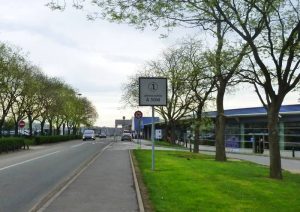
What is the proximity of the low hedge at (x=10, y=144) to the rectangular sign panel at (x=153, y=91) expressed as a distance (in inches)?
965

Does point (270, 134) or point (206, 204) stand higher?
point (270, 134)

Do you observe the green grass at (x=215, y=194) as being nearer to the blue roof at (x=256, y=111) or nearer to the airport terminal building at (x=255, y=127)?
the airport terminal building at (x=255, y=127)

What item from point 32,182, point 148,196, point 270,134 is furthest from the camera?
point 270,134

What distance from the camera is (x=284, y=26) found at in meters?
20.7

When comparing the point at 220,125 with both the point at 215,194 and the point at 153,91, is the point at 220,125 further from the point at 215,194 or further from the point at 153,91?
the point at 215,194

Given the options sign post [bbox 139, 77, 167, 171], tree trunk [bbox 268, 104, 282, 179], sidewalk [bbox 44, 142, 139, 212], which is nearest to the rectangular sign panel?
sign post [bbox 139, 77, 167, 171]

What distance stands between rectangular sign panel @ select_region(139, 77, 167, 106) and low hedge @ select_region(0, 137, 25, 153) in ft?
80.4

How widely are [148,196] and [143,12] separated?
7034mm

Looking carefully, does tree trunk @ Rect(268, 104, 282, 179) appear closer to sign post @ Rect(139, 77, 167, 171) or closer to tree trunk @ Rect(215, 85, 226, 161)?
sign post @ Rect(139, 77, 167, 171)

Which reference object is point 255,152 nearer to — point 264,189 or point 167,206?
point 264,189

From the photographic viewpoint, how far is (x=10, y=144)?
45125mm

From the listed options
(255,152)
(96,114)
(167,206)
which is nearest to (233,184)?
(167,206)

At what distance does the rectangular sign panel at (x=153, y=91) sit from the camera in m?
20.6

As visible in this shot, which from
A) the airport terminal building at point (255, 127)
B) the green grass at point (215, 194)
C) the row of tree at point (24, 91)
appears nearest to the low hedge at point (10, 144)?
the row of tree at point (24, 91)
